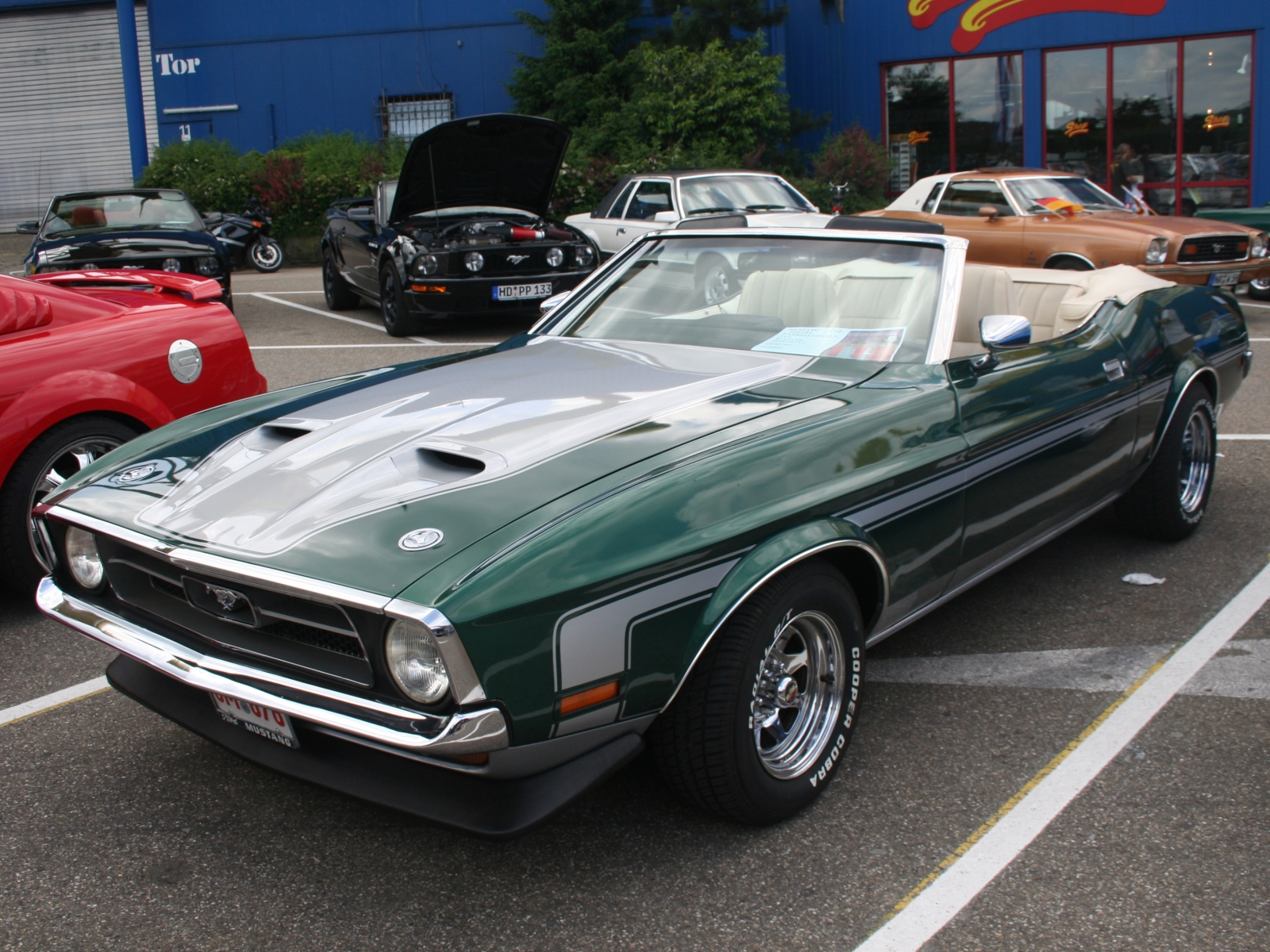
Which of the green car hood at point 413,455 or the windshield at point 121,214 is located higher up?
the windshield at point 121,214

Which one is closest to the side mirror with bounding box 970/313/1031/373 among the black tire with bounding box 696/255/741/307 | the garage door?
the black tire with bounding box 696/255/741/307

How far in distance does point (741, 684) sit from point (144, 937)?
135 centimetres

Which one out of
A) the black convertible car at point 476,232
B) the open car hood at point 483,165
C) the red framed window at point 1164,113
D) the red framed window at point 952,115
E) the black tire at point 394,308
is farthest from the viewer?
the red framed window at point 952,115

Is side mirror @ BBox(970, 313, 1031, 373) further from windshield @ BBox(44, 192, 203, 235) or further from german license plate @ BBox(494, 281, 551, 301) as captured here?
windshield @ BBox(44, 192, 203, 235)

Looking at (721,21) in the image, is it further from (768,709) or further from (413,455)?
(768,709)

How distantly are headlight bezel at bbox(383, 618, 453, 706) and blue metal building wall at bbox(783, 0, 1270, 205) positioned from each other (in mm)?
19332

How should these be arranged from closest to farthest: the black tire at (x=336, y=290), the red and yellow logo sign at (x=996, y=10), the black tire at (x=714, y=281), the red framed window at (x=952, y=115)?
1. the black tire at (x=714, y=281)
2. the black tire at (x=336, y=290)
3. the red and yellow logo sign at (x=996, y=10)
4. the red framed window at (x=952, y=115)

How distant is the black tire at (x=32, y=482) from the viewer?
4086mm

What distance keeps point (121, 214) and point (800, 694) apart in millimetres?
10696

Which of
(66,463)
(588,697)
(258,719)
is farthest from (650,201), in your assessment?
(588,697)

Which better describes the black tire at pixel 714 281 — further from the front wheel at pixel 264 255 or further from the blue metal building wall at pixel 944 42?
the blue metal building wall at pixel 944 42

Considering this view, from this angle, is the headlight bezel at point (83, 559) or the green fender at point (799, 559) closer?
the green fender at point (799, 559)

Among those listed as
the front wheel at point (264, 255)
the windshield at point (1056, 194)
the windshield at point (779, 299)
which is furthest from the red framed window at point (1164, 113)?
the windshield at point (779, 299)

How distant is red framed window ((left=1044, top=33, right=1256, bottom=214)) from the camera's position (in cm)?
1798
